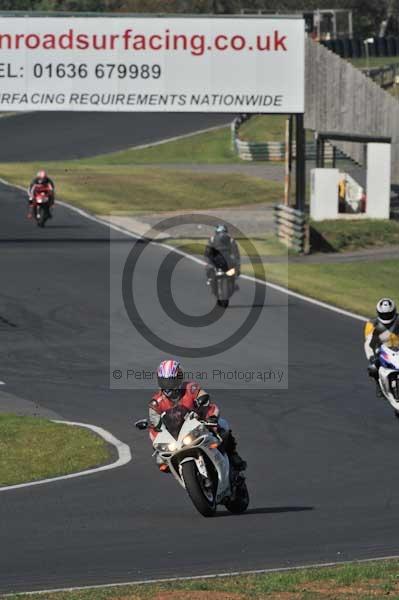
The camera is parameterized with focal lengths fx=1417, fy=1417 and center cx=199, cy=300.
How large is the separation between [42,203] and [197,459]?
31.9 metres

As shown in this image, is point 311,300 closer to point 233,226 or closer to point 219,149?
point 233,226

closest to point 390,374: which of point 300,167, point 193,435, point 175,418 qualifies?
point 175,418

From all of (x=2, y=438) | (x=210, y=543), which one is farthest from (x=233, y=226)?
(x=210, y=543)

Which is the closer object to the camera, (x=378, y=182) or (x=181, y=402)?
(x=181, y=402)

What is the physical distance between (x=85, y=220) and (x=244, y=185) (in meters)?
14.3

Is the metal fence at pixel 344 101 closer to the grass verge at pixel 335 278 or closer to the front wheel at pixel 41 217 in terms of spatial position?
the grass verge at pixel 335 278

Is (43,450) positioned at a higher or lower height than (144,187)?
lower

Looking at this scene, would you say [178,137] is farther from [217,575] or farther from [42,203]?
[217,575]

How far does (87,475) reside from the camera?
16.2m

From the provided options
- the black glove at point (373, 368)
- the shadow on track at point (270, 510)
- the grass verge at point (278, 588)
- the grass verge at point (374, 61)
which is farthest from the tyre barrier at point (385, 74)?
the grass verge at point (278, 588)

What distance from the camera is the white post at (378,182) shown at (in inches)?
1821

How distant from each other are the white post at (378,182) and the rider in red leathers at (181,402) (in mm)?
32666

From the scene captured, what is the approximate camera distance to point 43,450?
17828 mm

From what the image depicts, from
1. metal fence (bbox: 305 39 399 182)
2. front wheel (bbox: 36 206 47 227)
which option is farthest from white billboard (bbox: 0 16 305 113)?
front wheel (bbox: 36 206 47 227)
